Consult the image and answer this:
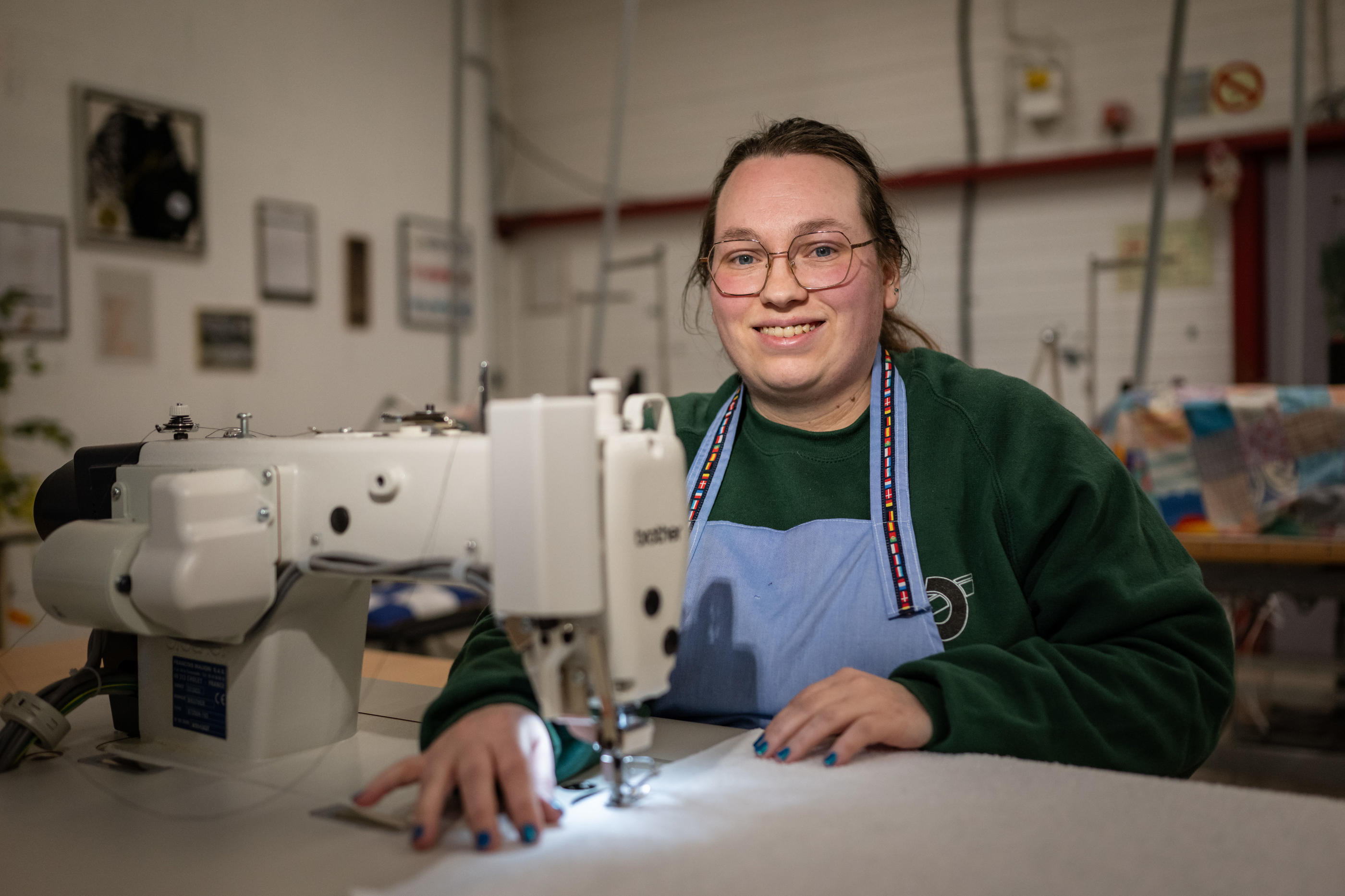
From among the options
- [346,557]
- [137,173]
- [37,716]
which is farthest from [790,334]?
[137,173]

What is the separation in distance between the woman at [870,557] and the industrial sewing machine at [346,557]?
0.14m

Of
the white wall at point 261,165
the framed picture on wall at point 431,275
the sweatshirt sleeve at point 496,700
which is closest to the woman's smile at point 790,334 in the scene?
the sweatshirt sleeve at point 496,700

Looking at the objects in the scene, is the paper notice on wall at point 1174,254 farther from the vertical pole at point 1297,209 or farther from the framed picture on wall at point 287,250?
the framed picture on wall at point 287,250

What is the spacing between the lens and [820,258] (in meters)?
1.46

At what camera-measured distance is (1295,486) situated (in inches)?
118

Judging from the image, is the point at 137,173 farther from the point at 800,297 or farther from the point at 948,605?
the point at 948,605

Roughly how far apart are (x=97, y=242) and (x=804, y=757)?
462cm

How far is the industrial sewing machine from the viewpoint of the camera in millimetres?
918

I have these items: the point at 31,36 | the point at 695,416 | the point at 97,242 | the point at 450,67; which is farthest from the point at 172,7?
the point at 695,416

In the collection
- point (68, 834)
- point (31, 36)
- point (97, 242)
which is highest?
point (31, 36)

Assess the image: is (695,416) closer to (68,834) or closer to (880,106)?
(68,834)

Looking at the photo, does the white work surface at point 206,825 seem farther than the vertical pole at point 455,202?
No

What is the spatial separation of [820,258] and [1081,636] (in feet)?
2.02

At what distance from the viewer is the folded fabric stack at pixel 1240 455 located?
2.98 m
